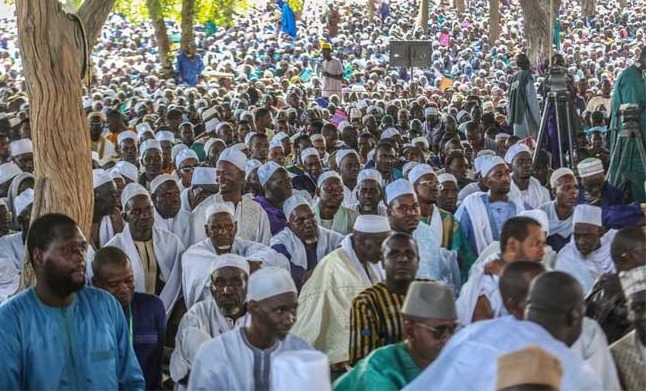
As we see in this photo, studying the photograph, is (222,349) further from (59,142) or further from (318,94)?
(318,94)

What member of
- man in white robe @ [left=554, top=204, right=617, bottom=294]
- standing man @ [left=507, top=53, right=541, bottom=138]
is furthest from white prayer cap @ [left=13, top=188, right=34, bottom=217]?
standing man @ [left=507, top=53, right=541, bottom=138]

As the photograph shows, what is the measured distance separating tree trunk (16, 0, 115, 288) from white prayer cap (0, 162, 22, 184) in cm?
333

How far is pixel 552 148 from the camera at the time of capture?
1197 cm

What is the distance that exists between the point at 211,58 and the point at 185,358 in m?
25.2

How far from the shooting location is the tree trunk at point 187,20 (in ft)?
71.6

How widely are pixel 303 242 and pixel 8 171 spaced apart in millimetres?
3274

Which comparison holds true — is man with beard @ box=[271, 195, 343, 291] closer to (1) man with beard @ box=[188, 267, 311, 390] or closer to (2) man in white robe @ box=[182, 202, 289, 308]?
(2) man in white robe @ box=[182, 202, 289, 308]

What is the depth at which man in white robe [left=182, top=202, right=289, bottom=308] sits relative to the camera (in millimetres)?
7031

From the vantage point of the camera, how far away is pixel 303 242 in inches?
304

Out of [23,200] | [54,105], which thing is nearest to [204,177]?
[23,200]

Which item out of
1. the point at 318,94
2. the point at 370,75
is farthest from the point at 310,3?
the point at 318,94

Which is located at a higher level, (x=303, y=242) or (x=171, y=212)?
(x=171, y=212)

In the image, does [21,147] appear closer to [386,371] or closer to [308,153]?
[308,153]

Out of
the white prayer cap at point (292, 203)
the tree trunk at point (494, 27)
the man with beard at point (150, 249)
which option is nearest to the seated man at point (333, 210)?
the white prayer cap at point (292, 203)
